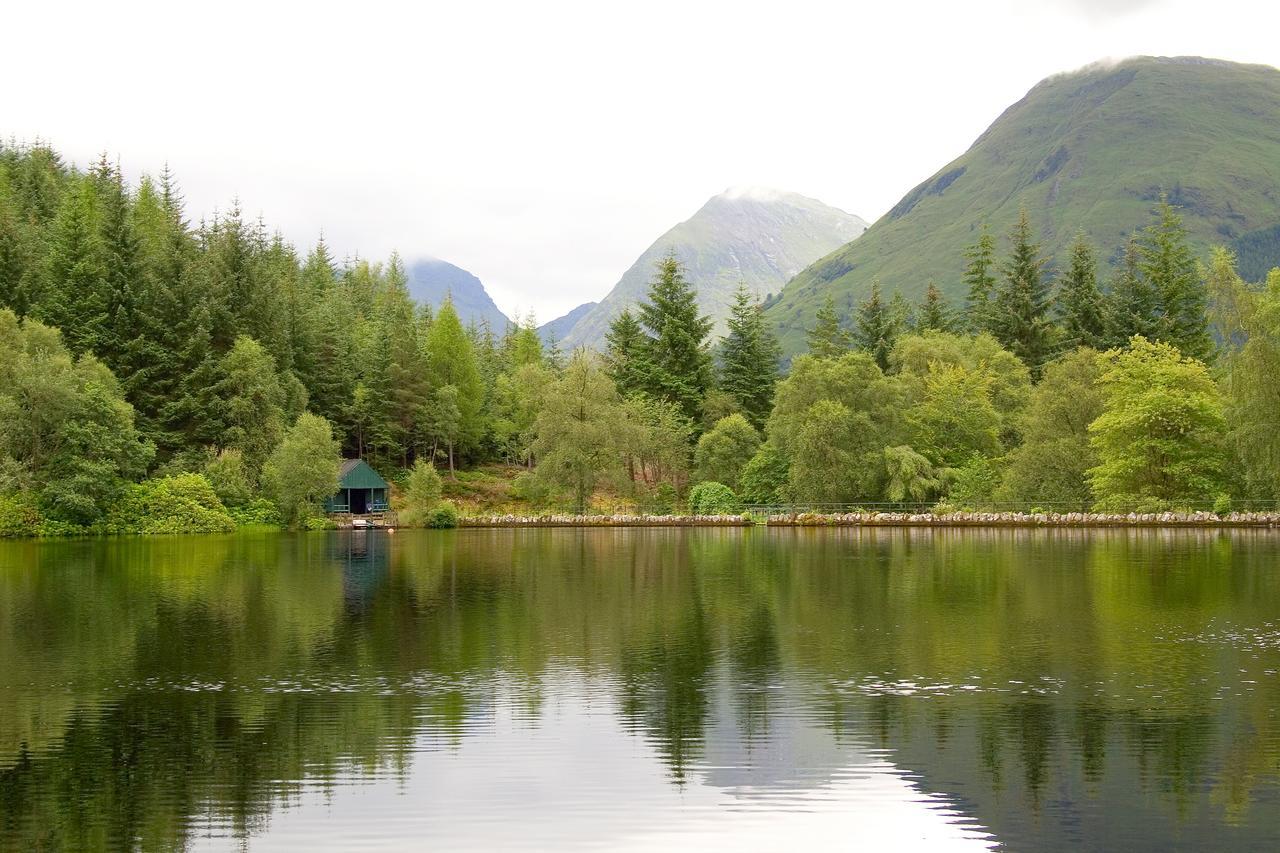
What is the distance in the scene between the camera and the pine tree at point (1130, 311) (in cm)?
9138

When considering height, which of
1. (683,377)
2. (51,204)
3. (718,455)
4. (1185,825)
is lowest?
(1185,825)

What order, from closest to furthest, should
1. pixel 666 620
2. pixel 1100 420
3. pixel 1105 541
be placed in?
pixel 666 620, pixel 1105 541, pixel 1100 420

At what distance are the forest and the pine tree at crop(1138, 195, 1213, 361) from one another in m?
0.27

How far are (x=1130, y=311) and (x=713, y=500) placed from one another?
139ft

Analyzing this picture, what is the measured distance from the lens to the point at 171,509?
72312 mm

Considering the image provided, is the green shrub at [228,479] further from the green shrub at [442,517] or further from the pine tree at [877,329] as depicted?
the pine tree at [877,329]

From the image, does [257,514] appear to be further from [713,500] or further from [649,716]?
[649,716]

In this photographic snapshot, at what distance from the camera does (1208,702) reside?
16453mm

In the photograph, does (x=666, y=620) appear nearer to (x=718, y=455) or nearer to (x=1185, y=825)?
(x=1185, y=825)

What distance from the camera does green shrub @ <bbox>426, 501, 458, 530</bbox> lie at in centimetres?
8156

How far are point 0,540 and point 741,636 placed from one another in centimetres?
5687

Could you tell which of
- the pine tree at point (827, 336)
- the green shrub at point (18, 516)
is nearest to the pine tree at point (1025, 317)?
the pine tree at point (827, 336)

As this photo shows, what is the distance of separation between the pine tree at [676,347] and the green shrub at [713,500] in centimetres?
1732

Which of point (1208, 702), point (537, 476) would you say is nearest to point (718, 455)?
point (537, 476)
